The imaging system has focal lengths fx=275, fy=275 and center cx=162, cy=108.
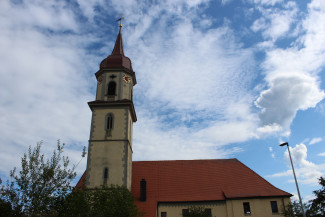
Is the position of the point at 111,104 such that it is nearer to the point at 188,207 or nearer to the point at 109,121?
the point at 109,121

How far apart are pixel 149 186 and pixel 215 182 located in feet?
22.9

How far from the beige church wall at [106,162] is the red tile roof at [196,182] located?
13.5ft

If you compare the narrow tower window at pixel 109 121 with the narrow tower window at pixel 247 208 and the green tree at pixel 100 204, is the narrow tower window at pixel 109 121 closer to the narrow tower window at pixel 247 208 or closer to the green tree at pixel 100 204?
the green tree at pixel 100 204

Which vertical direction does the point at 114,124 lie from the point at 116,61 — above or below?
below

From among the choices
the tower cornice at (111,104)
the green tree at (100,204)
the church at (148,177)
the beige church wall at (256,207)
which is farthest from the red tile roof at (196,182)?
the tower cornice at (111,104)

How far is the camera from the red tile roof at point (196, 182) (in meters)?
27.1

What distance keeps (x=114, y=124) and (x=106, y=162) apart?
371 centimetres

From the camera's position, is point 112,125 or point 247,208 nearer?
point 112,125

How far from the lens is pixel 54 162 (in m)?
14.3

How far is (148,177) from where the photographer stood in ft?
96.4

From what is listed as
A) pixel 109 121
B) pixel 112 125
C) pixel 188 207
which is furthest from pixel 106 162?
pixel 188 207

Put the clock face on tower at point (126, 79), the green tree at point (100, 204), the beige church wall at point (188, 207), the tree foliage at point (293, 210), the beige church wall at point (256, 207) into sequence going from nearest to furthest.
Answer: the green tree at point (100, 204)
the tree foliage at point (293, 210)
the beige church wall at point (256, 207)
the beige church wall at point (188, 207)
the clock face on tower at point (126, 79)

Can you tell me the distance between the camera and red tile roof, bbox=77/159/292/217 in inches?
1067

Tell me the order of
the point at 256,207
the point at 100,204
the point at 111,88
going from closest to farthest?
1. the point at 100,204
2. the point at 256,207
3. the point at 111,88
